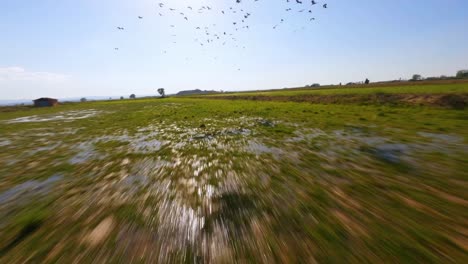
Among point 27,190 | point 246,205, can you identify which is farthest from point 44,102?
point 246,205

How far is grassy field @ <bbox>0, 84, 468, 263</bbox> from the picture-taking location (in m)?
3.67

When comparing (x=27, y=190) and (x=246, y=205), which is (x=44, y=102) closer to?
(x=27, y=190)

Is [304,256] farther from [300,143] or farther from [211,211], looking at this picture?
[300,143]

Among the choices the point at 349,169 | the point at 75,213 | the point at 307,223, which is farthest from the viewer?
the point at 349,169

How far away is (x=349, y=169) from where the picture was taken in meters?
7.50

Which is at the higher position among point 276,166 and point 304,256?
point 304,256

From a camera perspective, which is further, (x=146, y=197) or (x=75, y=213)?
(x=146, y=197)

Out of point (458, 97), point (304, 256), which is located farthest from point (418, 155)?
point (458, 97)

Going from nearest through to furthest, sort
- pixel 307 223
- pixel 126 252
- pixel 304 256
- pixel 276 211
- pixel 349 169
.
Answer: pixel 304 256
pixel 126 252
pixel 307 223
pixel 276 211
pixel 349 169

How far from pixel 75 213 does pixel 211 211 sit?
315 centimetres

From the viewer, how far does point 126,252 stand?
375 centimetres

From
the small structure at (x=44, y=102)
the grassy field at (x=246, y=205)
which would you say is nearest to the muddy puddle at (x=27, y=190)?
the grassy field at (x=246, y=205)

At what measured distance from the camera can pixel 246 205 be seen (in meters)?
5.33

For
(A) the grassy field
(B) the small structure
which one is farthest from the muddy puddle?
(B) the small structure
